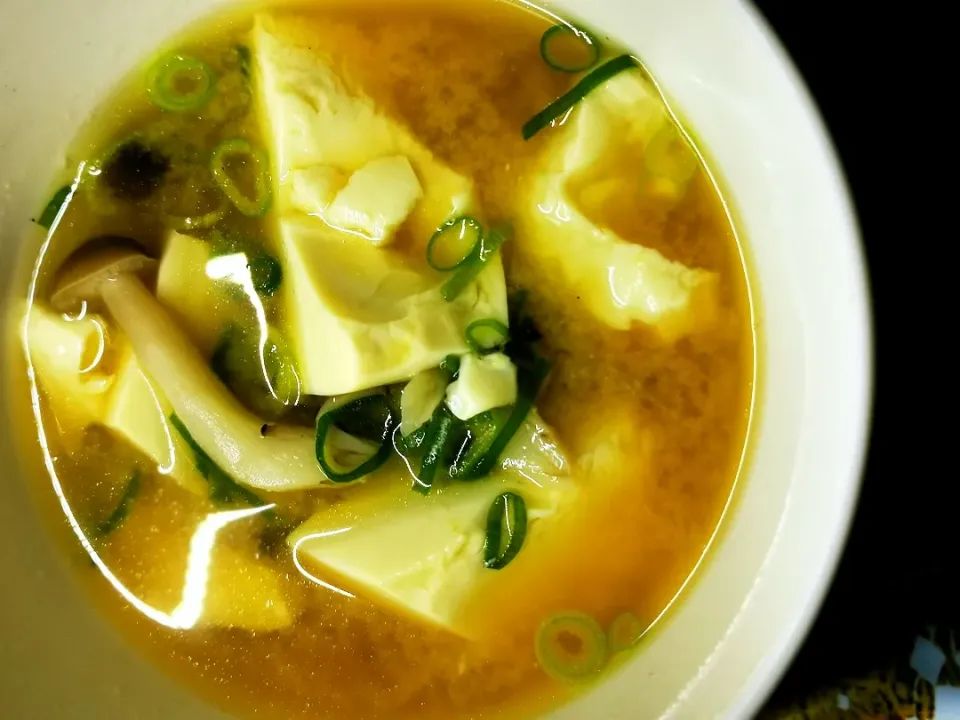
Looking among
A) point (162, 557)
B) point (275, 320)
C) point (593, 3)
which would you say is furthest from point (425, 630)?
point (593, 3)

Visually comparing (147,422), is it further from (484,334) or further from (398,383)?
(484,334)

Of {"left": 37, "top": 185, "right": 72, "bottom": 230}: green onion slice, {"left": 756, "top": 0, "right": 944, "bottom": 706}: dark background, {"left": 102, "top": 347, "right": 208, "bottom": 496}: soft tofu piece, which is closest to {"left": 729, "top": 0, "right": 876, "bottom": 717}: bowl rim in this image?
{"left": 756, "top": 0, "right": 944, "bottom": 706}: dark background

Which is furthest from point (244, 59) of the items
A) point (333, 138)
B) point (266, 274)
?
point (266, 274)

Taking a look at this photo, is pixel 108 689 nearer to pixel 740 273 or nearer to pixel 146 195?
pixel 146 195

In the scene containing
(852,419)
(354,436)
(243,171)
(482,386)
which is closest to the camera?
(852,419)

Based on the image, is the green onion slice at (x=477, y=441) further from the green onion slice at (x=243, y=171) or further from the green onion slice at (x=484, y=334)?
the green onion slice at (x=243, y=171)

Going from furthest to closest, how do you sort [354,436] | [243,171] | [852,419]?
1. [243,171]
2. [354,436]
3. [852,419]
